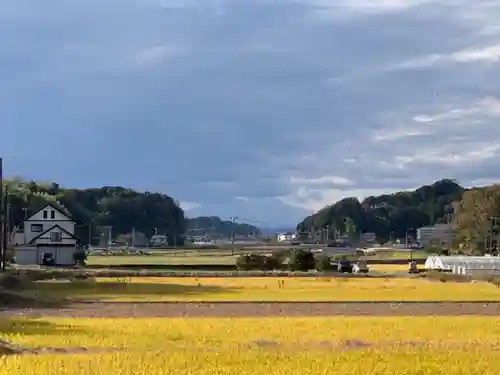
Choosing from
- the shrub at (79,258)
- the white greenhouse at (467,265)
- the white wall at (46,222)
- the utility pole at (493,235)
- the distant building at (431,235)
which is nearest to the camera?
the white greenhouse at (467,265)

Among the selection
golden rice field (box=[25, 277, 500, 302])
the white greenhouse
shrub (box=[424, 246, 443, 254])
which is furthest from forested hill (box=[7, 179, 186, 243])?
golden rice field (box=[25, 277, 500, 302])

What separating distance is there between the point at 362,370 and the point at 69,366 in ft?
17.0

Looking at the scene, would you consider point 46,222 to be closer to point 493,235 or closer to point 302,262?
point 302,262

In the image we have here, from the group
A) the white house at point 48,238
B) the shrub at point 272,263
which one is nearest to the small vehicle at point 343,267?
the shrub at point 272,263

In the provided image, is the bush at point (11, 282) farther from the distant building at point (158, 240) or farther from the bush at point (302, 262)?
the distant building at point (158, 240)

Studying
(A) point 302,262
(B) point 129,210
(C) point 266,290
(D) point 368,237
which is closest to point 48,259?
(A) point 302,262

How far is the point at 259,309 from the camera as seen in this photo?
35.2 meters

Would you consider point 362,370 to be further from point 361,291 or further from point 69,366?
point 361,291

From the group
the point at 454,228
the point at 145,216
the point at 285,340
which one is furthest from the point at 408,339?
the point at 145,216

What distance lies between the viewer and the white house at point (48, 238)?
8512 centimetres

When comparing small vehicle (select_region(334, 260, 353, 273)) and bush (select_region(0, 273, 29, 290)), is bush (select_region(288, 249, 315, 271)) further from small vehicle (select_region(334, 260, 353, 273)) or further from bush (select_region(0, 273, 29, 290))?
bush (select_region(0, 273, 29, 290))

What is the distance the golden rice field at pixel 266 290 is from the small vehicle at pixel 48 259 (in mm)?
22463

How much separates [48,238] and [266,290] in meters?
41.0

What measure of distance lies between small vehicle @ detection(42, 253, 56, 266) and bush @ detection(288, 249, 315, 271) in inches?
816
